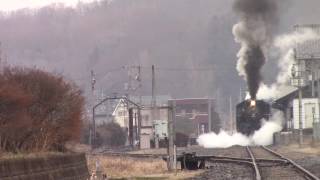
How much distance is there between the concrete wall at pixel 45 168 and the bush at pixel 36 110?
1.47 meters

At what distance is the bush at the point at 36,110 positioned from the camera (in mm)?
24250

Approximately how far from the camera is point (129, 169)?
133 ft

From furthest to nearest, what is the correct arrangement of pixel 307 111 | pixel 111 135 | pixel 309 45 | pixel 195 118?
pixel 195 118, pixel 111 135, pixel 309 45, pixel 307 111

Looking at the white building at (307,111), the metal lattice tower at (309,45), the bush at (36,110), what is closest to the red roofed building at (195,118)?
the metal lattice tower at (309,45)

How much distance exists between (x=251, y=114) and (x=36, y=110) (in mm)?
49195

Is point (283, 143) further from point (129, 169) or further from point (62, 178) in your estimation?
point (62, 178)

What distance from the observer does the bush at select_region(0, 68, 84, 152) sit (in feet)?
79.6

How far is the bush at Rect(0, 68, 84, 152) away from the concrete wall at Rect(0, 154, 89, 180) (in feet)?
4.82

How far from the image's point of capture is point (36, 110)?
2945cm

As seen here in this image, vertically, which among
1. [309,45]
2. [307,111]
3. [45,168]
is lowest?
[45,168]

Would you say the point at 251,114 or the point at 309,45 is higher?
the point at 309,45

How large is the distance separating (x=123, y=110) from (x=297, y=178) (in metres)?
133

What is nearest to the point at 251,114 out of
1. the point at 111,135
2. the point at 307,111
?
the point at 307,111

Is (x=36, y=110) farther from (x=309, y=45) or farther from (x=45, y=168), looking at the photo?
(x=309, y=45)
